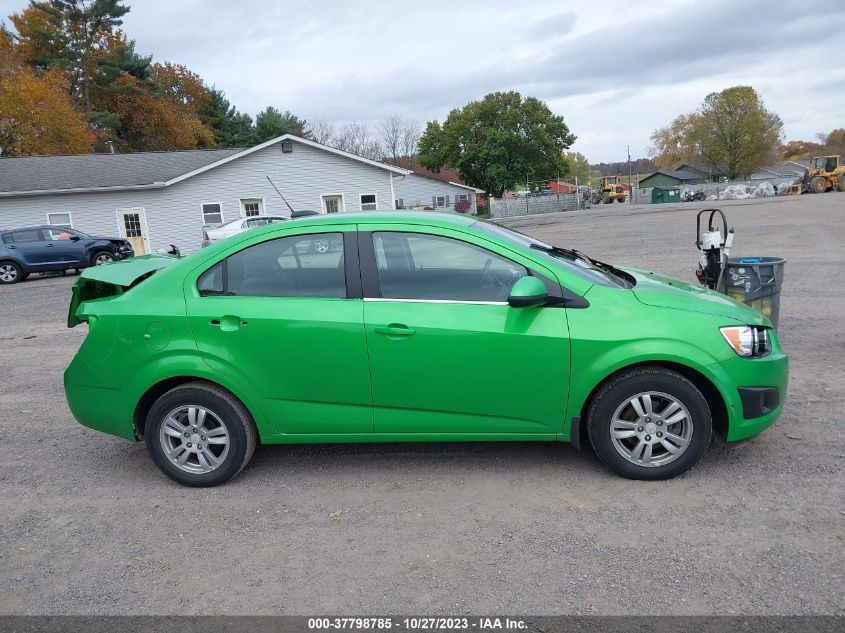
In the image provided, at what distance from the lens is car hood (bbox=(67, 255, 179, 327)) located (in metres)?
4.48

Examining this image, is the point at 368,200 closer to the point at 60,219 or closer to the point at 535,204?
the point at 60,219

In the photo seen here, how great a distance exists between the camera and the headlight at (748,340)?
381cm

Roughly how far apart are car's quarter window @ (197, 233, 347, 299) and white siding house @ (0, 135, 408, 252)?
24.0m

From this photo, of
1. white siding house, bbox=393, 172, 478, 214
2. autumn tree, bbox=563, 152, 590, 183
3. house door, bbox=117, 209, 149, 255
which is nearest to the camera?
house door, bbox=117, 209, 149, 255

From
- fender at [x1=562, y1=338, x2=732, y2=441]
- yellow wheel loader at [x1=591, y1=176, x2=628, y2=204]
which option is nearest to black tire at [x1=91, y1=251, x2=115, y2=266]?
fender at [x1=562, y1=338, x2=732, y2=441]

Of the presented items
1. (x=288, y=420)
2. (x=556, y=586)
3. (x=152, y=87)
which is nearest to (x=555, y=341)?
(x=556, y=586)

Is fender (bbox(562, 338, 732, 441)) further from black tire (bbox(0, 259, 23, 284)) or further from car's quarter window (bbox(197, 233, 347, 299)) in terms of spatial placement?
black tire (bbox(0, 259, 23, 284))

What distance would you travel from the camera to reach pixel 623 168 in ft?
565

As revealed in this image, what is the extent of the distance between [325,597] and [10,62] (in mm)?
52011

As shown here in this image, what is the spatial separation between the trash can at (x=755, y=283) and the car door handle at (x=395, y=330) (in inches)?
146

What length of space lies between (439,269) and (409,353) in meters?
0.57

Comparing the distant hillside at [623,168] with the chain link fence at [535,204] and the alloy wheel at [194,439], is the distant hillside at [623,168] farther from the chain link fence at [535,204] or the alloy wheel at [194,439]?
the alloy wheel at [194,439]

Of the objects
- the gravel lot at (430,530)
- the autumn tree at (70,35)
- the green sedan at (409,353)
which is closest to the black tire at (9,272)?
the gravel lot at (430,530)

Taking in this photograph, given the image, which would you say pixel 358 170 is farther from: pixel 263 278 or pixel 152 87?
pixel 152 87
